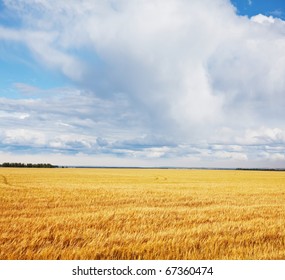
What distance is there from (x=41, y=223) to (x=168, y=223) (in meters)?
3.70

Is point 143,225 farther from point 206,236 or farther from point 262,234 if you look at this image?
point 262,234

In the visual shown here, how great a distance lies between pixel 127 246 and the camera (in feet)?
23.9

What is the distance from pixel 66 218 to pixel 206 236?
183 inches

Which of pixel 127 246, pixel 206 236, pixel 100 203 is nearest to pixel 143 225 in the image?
pixel 206 236
